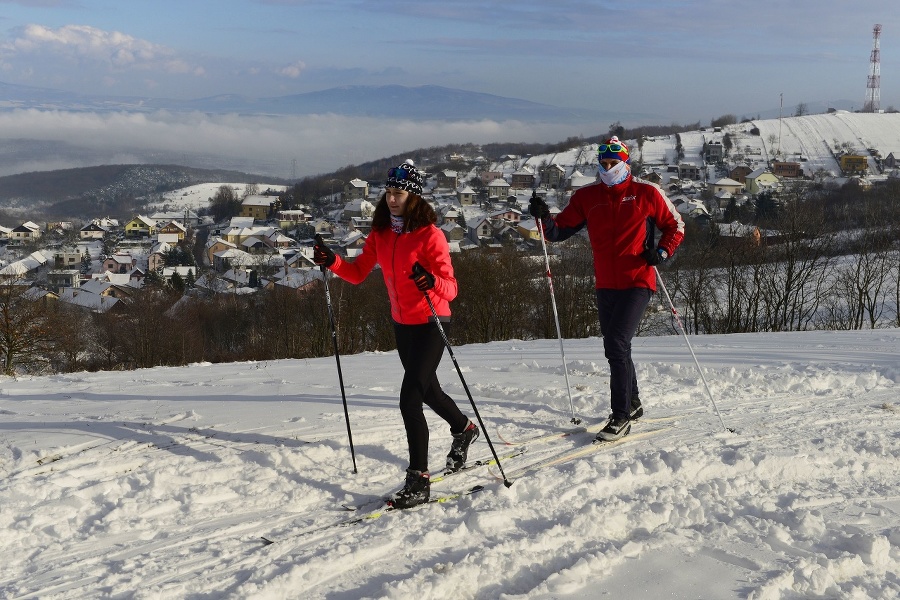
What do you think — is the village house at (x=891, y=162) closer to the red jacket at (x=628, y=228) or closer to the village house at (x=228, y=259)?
the village house at (x=228, y=259)

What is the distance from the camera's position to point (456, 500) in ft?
14.5

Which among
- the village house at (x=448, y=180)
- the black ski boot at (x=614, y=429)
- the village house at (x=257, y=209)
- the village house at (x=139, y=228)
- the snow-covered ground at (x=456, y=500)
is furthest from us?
the village house at (x=448, y=180)

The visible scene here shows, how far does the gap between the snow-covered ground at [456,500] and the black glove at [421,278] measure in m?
1.36

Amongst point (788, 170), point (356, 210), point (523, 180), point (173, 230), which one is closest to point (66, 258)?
point (173, 230)

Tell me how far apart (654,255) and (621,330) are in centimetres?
65

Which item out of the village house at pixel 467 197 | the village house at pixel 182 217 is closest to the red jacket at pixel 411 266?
the village house at pixel 467 197

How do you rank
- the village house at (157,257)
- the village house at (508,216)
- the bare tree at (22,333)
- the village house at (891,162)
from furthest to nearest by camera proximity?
the village house at (891,162) < the village house at (157,257) < the village house at (508,216) < the bare tree at (22,333)

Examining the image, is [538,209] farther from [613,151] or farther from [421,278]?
[421,278]

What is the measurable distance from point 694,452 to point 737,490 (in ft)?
2.10

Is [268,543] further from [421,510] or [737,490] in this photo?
[737,490]

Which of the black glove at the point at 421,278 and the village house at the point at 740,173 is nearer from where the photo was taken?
the black glove at the point at 421,278

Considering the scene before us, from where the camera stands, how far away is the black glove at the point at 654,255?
5.34 meters

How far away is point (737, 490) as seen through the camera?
4.43 m

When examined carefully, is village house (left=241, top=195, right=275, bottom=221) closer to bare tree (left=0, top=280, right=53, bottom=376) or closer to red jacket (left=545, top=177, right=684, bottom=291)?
bare tree (left=0, top=280, right=53, bottom=376)
